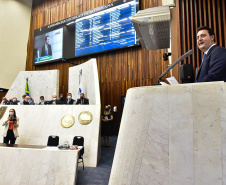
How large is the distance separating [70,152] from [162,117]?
2.30 meters

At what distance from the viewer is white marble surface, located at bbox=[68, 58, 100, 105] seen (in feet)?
20.6

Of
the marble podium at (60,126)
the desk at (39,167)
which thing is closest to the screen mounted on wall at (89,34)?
the marble podium at (60,126)

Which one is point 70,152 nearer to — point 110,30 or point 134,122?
point 134,122

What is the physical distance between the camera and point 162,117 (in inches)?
58.7

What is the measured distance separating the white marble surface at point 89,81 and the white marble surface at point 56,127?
0.72 metres

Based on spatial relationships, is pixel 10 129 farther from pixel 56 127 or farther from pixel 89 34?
pixel 89 34

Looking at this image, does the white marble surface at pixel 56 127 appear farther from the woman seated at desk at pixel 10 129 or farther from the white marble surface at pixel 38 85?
the white marble surface at pixel 38 85

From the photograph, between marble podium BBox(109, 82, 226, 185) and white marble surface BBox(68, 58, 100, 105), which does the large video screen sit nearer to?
white marble surface BBox(68, 58, 100, 105)

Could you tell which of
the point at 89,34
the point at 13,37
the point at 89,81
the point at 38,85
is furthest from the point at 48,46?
the point at 89,81

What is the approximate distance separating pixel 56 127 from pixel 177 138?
4.66 metres

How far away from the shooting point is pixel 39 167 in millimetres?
3221

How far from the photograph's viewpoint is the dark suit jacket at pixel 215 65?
1445 millimetres

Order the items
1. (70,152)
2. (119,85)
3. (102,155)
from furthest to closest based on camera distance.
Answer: (119,85) → (102,155) → (70,152)

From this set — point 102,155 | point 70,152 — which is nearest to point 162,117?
point 70,152
